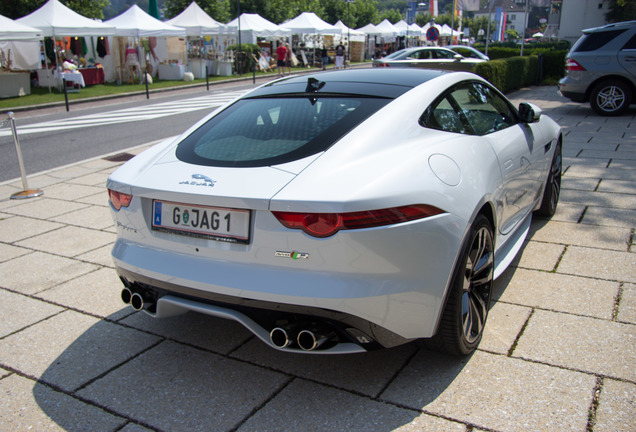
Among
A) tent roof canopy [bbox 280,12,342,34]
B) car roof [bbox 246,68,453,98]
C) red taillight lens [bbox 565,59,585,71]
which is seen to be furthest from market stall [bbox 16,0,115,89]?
car roof [bbox 246,68,453,98]

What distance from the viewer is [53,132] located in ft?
41.9

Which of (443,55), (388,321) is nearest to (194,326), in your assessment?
(388,321)

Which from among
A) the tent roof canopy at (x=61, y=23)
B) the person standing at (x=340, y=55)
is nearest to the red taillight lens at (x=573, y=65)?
the tent roof canopy at (x=61, y=23)

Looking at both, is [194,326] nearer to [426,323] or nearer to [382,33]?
[426,323]

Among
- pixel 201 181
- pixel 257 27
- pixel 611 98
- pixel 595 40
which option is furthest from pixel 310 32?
pixel 201 181

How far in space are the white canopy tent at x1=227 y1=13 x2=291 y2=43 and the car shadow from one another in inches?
1154

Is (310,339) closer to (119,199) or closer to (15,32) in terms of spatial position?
(119,199)

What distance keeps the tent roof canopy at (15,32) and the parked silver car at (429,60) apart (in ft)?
38.6

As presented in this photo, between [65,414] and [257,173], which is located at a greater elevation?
[257,173]

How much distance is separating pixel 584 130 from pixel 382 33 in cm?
3907

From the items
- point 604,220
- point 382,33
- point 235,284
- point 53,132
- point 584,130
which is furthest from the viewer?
point 382,33

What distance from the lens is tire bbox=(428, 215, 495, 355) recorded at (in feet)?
9.10

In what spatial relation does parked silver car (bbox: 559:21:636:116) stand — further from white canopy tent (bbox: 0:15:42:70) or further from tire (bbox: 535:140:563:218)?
white canopy tent (bbox: 0:15:42:70)

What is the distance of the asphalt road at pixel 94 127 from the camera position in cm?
988
